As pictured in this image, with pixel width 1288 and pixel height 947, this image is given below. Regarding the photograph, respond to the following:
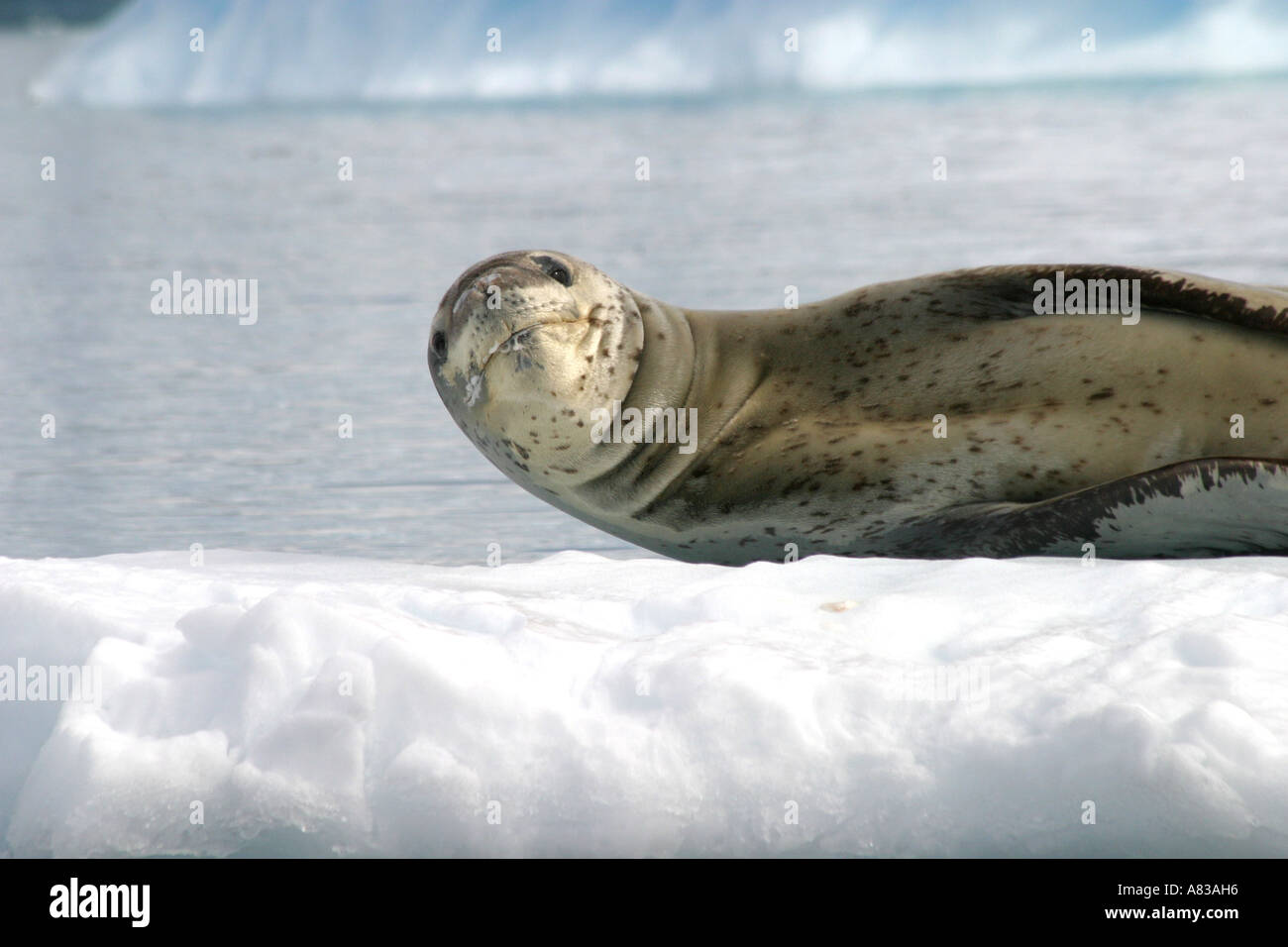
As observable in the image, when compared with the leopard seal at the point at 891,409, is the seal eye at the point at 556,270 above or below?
above

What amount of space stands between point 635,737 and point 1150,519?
1529mm

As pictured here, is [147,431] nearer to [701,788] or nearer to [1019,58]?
[701,788]

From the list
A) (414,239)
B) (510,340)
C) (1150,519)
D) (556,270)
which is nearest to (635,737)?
(1150,519)

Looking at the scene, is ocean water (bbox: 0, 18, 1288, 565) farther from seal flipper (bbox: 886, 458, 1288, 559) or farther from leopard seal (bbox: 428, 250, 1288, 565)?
seal flipper (bbox: 886, 458, 1288, 559)

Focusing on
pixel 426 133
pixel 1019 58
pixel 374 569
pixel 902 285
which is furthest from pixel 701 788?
pixel 1019 58

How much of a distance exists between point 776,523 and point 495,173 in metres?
11.4

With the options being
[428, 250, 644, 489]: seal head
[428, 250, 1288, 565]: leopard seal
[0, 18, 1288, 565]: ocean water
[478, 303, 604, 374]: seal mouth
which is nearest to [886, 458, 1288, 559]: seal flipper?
[428, 250, 1288, 565]: leopard seal

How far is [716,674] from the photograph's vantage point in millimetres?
2629

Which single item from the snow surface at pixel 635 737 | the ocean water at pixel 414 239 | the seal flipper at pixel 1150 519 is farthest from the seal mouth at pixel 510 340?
the snow surface at pixel 635 737

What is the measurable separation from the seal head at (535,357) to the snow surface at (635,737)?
123 centimetres

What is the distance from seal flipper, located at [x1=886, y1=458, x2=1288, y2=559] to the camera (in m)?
3.49

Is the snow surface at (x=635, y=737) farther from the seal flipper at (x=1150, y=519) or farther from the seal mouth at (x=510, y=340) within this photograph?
the seal mouth at (x=510, y=340)

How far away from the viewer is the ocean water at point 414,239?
5.30 metres

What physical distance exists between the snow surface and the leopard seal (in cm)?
91
